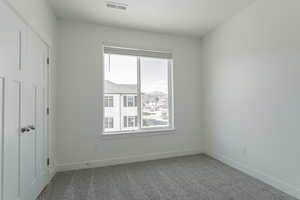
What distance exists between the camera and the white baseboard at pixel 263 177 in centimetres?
224

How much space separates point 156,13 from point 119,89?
5.22 feet

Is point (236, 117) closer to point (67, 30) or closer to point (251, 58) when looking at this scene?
point (251, 58)

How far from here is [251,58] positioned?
112 inches

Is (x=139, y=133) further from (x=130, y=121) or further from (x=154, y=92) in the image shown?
(x=154, y=92)

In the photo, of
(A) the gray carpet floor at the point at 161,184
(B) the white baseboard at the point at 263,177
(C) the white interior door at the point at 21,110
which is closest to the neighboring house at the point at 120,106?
(A) the gray carpet floor at the point at 161,184

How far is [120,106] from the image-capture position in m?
3.55

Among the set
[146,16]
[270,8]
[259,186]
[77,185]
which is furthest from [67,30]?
[259,186]

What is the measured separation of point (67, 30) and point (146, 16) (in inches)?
57.9

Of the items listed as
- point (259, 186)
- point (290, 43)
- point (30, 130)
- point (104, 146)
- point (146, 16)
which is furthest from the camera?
point (104, 146)

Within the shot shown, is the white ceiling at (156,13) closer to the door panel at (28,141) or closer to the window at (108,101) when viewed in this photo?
the window at (108,101)

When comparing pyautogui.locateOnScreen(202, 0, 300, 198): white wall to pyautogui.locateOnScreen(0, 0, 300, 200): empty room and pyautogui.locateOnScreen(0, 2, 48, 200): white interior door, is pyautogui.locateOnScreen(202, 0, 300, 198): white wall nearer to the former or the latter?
pyautogui.locateOnScreen(0, 0, 300, 200): empty room

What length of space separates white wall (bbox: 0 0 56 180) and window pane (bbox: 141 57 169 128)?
1711mm

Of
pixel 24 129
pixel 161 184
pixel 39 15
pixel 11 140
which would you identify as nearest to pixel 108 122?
pixel 161 184

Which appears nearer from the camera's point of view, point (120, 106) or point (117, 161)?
point (117, 161)
